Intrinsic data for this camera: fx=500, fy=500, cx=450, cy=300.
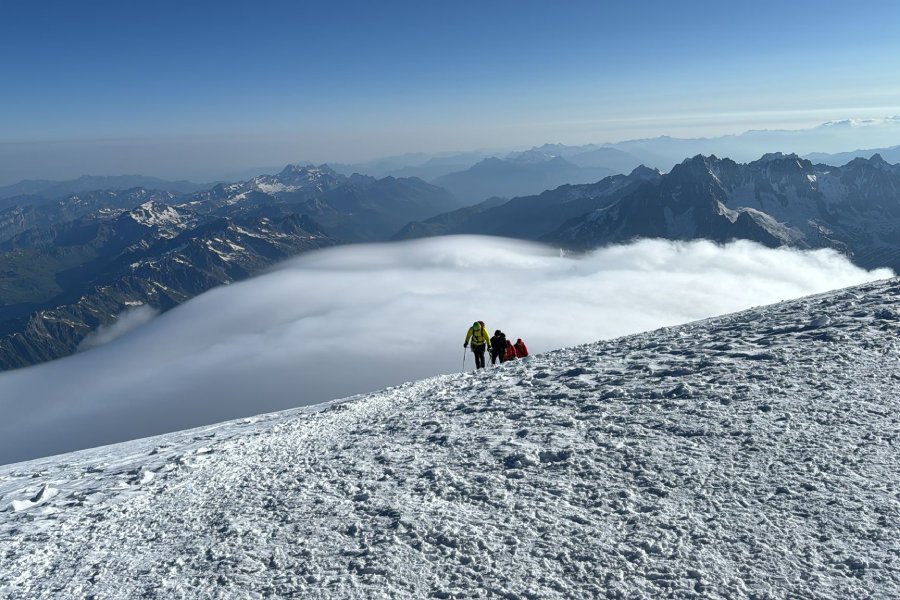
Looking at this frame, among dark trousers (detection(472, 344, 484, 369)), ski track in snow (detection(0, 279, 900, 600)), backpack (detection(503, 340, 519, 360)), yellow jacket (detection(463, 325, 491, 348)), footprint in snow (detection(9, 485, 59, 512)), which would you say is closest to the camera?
ski track in snow (detection(0, 279, 900, 600))

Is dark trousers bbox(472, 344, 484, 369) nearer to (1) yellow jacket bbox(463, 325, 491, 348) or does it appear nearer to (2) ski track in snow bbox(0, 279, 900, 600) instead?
(1) yellow jacket bbox(463, 325, 491, 348)

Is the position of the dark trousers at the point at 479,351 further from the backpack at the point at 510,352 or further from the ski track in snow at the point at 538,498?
the ski track in snow at the point at 538,498

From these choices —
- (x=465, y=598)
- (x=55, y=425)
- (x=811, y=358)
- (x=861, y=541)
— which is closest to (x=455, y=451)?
(x=465, y=598)

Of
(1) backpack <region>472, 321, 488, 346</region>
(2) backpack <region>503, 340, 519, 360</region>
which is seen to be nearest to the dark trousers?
(1) backpack <region>472, 321, 488, 346</region>

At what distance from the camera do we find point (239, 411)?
165125mm

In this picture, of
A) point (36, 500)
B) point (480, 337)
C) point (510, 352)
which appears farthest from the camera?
point (480, 337)

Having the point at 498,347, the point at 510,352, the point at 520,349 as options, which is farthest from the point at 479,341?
the point at 520,349

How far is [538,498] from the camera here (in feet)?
30.6

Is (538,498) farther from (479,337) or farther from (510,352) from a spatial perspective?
(479,337)

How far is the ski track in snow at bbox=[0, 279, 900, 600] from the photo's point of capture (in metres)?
7.36

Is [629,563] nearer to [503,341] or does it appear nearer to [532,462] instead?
[532,462]

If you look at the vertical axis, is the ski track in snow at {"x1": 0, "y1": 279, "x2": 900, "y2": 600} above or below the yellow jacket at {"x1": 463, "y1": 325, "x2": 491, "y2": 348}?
above

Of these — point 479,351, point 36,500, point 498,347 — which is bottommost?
point 479,351

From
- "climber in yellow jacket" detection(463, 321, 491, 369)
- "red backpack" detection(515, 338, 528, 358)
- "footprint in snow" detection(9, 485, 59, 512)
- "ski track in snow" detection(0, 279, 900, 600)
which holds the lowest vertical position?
"red backpack" detection(515, 338, 528, 358)
